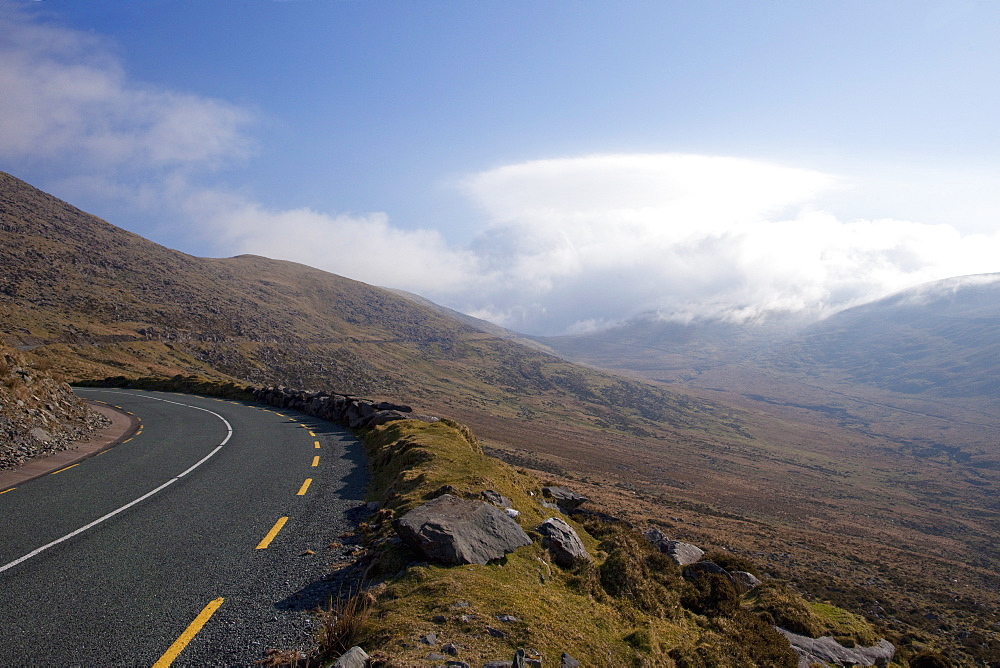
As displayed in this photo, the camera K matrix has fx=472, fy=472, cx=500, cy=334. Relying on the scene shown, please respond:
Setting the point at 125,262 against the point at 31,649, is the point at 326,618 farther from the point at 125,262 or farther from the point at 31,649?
the point at 125,262

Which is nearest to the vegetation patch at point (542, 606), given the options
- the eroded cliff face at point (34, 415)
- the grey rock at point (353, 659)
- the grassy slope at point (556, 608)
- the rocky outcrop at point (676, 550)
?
the grassy slope at point (556, 608)

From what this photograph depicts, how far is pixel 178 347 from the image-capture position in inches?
3519

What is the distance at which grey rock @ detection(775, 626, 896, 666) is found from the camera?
10531 millimetres

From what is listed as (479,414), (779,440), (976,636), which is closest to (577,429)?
(479,414)

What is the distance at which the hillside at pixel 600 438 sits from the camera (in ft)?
127

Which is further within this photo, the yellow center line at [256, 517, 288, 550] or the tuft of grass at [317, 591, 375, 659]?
the yellow center line at [256, 517, 288, 550]

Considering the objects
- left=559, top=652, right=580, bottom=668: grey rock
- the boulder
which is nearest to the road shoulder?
the boulder

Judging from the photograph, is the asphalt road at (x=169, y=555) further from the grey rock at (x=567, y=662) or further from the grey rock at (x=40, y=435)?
the grey rock at (x=567, y=662)

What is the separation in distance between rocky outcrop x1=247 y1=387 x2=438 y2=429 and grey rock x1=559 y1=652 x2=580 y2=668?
19.4 meters

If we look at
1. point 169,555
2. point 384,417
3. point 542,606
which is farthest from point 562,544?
point 384,417

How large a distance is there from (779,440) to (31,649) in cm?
20807

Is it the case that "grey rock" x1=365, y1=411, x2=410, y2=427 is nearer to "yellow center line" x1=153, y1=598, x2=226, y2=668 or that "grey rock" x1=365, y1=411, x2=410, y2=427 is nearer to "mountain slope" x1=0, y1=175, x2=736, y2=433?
"yellow center line" x1=153, y1=598, x2=226, y2=668

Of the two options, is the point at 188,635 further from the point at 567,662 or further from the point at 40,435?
the point at 40,435

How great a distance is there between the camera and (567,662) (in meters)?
6.27
